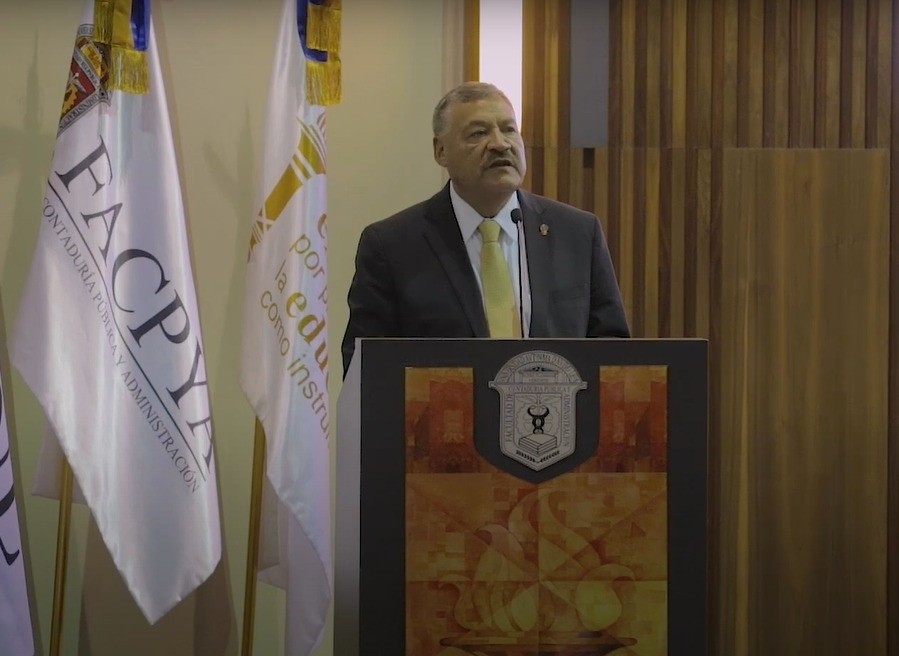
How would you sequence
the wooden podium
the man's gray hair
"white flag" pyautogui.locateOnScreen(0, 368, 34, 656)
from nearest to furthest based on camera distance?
the wooden podium
the man's gray hair
"white flag" pyautogui.locateOnScreen(0, 368, 34, 656)

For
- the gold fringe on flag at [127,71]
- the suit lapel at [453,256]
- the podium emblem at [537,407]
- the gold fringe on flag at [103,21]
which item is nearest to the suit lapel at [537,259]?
the suit lapel at [453,256]

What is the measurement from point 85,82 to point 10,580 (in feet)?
4.54

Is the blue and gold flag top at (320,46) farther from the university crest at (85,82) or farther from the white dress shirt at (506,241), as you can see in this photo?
the white dress shirt at (506,241)

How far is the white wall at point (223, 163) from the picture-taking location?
348cm

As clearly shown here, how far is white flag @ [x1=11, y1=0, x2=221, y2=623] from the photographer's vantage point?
2846mm

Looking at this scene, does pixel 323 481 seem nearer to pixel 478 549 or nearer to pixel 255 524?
pixel 255 524

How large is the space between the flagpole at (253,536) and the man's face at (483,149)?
123 cm

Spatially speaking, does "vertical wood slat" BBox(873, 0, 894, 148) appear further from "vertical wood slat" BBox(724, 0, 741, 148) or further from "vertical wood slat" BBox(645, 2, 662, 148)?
"vertical wood slat" BBox(645, 2, 662, 148)

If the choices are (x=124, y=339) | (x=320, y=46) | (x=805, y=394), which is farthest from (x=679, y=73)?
(x=124, y=339)

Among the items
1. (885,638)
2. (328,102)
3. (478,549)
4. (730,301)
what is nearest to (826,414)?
(730,301)

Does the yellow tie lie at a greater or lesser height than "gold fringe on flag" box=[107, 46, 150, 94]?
lesser

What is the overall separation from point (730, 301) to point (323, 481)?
1577mm

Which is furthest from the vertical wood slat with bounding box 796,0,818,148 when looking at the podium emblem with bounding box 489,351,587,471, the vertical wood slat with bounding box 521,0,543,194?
the podium emblem with bounding box 489,351,587,471

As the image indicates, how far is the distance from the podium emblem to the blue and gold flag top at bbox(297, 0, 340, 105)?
173 cm
